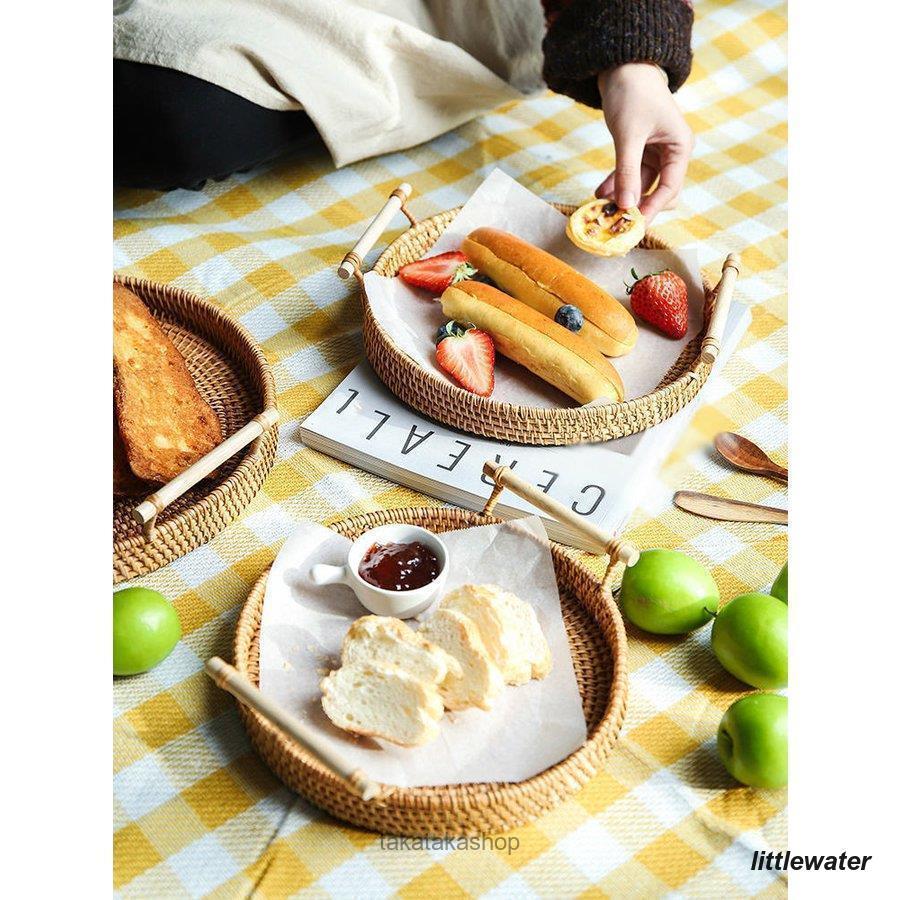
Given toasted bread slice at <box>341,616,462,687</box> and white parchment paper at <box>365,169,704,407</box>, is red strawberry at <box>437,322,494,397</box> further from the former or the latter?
toasted bread slice at <box>341,616,462,687</box>

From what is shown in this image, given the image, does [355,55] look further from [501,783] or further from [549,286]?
[501,783]

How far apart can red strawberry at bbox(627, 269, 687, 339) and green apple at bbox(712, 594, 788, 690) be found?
0.53 m

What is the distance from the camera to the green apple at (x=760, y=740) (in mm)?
969

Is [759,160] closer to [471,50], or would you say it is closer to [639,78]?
[639,78]

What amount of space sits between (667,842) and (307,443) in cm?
70

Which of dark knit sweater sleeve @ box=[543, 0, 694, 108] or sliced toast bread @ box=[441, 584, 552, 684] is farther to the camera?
dark knit sweater sleeve @ box=[543, 0, 694, 108]

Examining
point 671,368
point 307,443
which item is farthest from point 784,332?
point 307,443

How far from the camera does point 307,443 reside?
1.41 metres

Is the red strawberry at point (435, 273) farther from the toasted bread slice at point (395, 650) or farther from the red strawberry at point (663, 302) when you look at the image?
the toasted bread slice at point (395, 650)

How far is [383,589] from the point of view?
42.1 inches

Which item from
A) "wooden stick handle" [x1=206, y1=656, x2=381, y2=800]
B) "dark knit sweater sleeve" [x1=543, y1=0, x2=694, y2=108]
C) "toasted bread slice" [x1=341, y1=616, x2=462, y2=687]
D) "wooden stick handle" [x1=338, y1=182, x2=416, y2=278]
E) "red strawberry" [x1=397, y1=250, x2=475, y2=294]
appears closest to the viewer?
"wooden stick handle" [x1=206, y1=656, x2=381, y2=800]

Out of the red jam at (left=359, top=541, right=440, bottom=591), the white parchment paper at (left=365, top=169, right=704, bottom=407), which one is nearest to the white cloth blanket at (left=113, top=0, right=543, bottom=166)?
the white parchment paper at (left=365, top=169, right=704, bottom=407)

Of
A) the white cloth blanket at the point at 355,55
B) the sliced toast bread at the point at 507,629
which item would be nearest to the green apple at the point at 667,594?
the sliced toast bread at the point at 507,629

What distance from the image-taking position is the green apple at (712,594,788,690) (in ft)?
3.49
